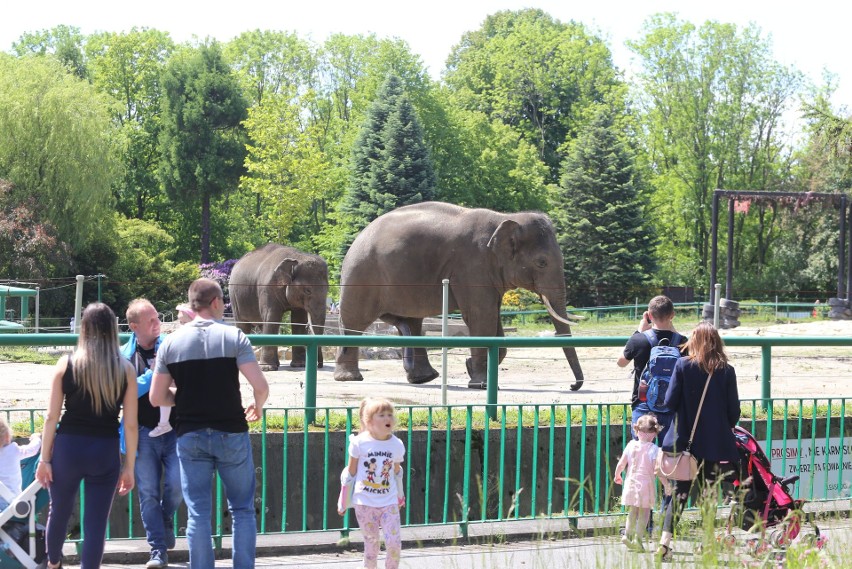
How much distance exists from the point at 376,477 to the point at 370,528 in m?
0.29

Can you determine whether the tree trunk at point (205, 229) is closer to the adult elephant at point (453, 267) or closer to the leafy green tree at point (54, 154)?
the leafy green tree at point (54, 154)

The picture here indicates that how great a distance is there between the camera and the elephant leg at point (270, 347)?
1833 cm

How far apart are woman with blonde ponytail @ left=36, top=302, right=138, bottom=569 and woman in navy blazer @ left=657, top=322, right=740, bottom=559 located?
318 centimetres

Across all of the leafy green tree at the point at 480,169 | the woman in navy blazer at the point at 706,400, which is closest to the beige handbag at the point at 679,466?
the woman in navy blazer at the point at 706,400

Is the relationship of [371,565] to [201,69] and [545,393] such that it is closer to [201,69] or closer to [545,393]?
[545,393]

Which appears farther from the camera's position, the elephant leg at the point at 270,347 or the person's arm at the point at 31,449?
the elephant leg at the point at 270,347

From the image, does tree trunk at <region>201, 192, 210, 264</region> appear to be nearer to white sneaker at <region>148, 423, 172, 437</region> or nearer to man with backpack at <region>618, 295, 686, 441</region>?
man with backpack at <region>618, 295, 686, 441</region>

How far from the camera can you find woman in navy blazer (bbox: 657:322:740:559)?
24.3 ft

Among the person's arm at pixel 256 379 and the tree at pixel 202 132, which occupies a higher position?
the tree at pixel 202 132

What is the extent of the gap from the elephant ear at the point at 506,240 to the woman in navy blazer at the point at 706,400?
9816 mm

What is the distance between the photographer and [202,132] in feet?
195

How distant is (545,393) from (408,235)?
401cm

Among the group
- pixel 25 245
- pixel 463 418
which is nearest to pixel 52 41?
pixel 25 245

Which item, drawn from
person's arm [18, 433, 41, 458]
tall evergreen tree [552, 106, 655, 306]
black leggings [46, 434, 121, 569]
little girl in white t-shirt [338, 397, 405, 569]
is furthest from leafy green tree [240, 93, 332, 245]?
black leggings [46, 434, 121, 569]
